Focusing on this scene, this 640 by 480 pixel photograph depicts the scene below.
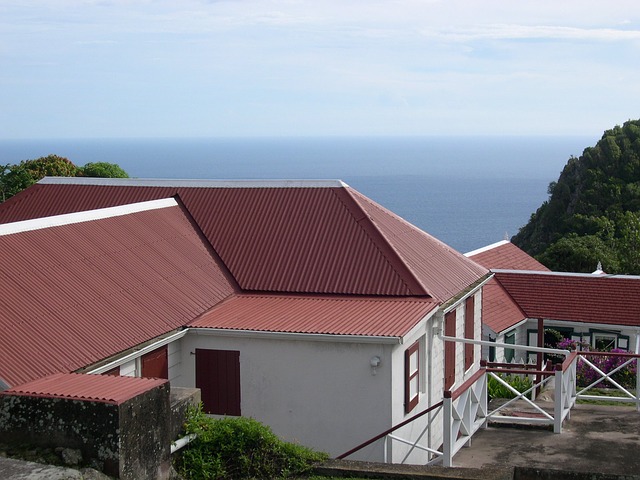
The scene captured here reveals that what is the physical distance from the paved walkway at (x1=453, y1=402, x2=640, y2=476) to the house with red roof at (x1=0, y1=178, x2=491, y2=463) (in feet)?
4.00

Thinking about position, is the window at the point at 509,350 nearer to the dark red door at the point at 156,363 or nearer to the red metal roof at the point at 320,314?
the red metal roof at the point at 320,314

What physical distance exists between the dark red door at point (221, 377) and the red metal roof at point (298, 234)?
310 cm

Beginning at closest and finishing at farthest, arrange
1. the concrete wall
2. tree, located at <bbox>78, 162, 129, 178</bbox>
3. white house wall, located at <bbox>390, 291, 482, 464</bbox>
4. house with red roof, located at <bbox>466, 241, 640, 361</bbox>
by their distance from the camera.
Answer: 1. the concrete wall
2. white house wall, located at <bbox>390, 291, 482, 464</bbox>
3. house with red roof, located at <bbox>466, 241, 640, 361</bbox>
4. tree, located at <bbox>78, 162, 129, 178</bbox>

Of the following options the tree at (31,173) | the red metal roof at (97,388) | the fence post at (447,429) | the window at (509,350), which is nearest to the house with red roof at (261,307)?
the fence post at (447,429)

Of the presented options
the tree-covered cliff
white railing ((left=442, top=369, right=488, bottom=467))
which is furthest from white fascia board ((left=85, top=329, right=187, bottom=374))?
the tree-covered cliff

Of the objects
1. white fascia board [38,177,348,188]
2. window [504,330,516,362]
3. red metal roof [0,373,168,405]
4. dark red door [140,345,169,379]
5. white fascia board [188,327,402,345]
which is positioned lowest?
window [504,330,516,362]

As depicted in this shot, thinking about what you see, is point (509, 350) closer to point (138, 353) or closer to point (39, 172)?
point (138, 353)

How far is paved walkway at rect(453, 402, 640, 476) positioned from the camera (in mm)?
14438

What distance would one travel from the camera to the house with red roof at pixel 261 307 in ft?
51.6

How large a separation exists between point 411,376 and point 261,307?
3.43 metres

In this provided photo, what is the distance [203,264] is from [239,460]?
10393 mm

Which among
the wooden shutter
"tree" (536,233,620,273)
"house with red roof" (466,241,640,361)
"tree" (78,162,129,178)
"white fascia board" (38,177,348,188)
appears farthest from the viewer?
"tree" (536,233,620,273)

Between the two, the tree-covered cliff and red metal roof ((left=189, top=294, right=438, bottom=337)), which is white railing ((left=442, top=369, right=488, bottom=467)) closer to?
red metal roof ((left=189, top=294, right=438, bottom=337))

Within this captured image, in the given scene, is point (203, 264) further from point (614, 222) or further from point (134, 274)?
point (614, 222)
